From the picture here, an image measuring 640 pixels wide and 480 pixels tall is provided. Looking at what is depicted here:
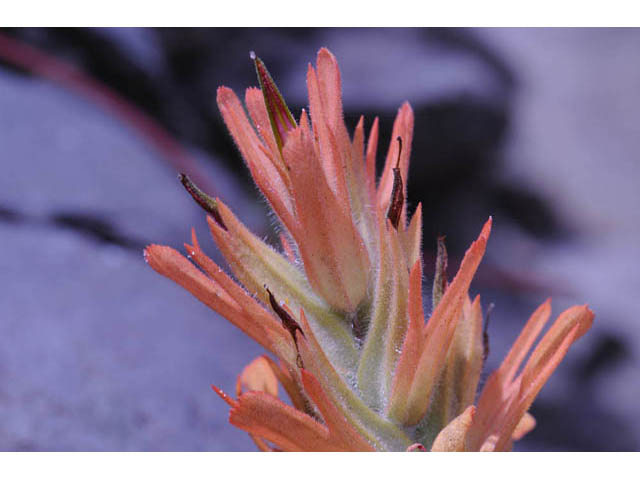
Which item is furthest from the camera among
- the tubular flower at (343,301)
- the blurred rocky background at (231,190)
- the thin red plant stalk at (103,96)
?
the thin red plant stalk at (103,96)

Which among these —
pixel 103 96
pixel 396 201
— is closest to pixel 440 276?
pixel 396 201

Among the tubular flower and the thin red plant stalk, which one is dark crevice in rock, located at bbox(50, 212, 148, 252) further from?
the tubular flower

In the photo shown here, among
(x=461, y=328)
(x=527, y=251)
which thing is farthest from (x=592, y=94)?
(x=461, y=328)

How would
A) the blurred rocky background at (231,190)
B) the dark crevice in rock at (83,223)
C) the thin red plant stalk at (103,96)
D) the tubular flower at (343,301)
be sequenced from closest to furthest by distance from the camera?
1. the tubular flower at (343,301)
2. the blurred rocky background at (231,190)
3. the dark crevice in rock at (83,223)
4. the thin red plant stalk at (103,96)

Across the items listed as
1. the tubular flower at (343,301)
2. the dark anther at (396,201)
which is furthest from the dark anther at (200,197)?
the dark anther at (396,201)

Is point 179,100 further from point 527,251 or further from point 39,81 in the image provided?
point 527,251

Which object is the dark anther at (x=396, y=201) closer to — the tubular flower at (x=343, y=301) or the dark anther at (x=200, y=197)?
the tubular flower at (x=343, y=301)

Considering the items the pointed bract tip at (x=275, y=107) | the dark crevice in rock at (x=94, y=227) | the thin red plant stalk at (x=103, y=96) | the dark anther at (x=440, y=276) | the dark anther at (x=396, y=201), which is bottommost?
the dark anther at (x=440, y=276)

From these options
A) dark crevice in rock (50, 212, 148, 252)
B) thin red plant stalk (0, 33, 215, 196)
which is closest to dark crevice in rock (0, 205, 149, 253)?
dark crevice in rock (50, 212, 148, 252)
